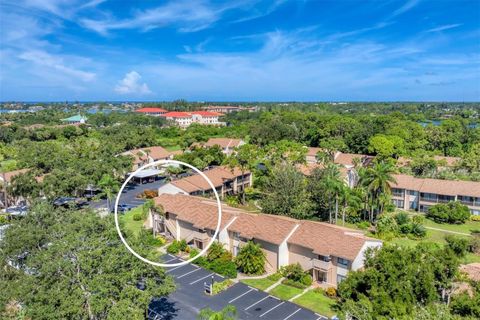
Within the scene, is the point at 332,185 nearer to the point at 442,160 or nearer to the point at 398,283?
the point at 398,283

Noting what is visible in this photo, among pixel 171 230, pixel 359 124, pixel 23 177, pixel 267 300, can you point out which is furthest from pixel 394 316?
pixel 359 124

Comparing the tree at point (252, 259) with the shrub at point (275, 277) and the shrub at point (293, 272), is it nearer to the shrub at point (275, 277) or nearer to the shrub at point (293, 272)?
the shrub at point (275, 277)

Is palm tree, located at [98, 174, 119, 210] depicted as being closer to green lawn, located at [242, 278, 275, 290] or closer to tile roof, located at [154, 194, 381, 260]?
tile roof, located at [154, 194, 381, 260]

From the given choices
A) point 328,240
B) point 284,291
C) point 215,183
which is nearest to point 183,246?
point 284,291

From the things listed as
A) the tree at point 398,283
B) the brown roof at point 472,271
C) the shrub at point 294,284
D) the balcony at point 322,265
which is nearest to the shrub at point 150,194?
the shrub at point 294,284

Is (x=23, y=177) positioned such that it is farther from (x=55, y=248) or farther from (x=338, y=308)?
(x=338, y=308)

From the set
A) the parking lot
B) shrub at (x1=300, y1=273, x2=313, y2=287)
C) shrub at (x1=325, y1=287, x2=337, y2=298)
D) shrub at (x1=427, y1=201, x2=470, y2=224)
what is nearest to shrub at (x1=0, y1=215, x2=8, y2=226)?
the parking lot
